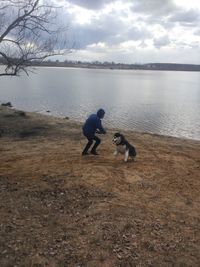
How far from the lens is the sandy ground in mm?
7734

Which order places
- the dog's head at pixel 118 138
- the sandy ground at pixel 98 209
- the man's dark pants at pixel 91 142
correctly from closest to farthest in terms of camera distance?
the sandy ground at pixel 98 209 < the dog's head at pixel 118 138 < the man's dark pants at pixel 91 142

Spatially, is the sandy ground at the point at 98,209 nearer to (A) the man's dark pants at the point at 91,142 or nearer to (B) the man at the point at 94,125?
(A) the man's dark pants at the point at 91,142

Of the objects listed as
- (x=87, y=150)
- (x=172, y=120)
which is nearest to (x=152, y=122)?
(x=172, y=120)

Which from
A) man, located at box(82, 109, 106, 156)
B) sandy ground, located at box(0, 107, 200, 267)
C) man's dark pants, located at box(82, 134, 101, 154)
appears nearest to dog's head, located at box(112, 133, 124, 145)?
man, located at box(82, 109, 106, 156)

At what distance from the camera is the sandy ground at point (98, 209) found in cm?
773

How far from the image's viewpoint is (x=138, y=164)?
13578mm

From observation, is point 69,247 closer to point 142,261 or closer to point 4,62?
point 142,261

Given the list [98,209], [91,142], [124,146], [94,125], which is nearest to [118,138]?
[124,146]

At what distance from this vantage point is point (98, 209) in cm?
961

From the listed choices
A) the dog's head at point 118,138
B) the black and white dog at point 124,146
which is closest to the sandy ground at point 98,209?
the black and white dog at point 124,146

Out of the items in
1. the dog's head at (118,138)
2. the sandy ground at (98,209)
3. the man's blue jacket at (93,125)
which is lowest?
the sandy ground at (98,209)

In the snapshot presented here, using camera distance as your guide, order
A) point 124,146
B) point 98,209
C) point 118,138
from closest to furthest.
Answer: point 98,209 < point 118,138 < point 124,146

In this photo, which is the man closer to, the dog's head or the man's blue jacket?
the man's blue jacket

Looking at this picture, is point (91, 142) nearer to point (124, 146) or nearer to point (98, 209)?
point (124, 146)
